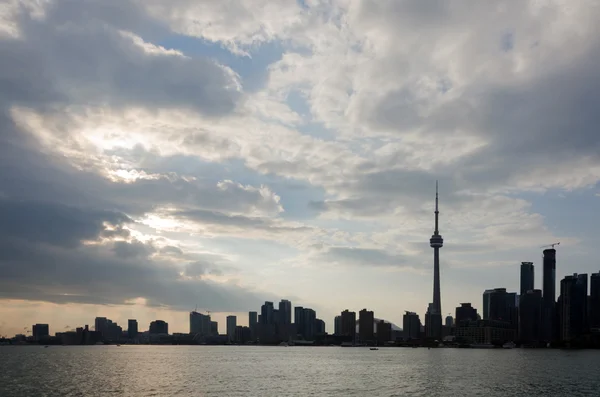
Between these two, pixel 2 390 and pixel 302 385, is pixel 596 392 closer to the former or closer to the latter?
pixel 302 385

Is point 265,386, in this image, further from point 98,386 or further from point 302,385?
point 98,386

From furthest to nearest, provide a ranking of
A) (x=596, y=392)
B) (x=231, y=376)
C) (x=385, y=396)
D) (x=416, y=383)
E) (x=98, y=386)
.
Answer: (x=231, y=376)
(x=416, y=383)
(x=98, y=386)
(x=596, y=392)
(x=385, y=396)

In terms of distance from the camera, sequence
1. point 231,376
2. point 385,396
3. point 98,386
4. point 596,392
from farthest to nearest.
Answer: point 231,376
point 98,386
point 596,392
point 385,396

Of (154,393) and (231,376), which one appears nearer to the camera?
(154,393)

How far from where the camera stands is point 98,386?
142 metres

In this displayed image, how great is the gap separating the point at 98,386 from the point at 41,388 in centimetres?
1362

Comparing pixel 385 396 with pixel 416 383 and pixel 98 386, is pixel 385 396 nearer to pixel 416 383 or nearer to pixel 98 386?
pixel 416 383

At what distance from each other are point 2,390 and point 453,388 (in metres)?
99.7

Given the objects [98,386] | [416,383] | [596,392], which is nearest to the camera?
[596,392]

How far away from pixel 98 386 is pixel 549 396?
101 m

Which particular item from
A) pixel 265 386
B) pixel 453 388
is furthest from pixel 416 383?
pixel 265 386

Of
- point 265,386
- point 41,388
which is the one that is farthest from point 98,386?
point 265,386

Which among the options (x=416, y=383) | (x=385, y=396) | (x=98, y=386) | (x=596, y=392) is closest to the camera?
(x=385, y=396)

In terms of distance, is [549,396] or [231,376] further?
[231,376]
